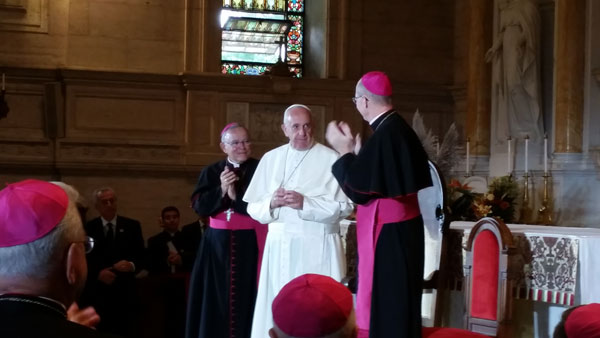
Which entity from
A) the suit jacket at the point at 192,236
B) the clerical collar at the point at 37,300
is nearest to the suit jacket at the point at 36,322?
the clerical collar at the point at 37,300

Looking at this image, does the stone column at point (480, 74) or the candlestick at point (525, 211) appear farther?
Answer: the stone column at point (480, 74)

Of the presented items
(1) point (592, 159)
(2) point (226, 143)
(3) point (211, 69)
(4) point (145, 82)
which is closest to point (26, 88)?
(4) point (145, 82)

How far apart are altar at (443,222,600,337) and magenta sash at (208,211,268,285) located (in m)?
1.29

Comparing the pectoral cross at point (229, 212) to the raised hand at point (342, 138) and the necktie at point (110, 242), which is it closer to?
the raised hand at point (342, 138)

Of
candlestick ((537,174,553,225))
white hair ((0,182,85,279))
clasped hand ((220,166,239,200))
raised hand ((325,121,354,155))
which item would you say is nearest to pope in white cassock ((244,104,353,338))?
clasped hand ((220,166,239,200))

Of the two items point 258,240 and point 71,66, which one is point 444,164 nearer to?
point 258,240

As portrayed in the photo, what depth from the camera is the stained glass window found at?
12.2 metres

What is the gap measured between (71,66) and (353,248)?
602 cm

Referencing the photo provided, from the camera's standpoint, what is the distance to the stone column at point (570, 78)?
9242 mm

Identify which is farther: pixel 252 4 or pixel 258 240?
pixel 252 4

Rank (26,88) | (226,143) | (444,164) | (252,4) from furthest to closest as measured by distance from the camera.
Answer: (252,4) → (26,88) → (444,164) → (226,143)

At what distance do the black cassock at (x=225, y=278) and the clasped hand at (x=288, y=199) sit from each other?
30.9 inches

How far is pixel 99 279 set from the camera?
780 cm

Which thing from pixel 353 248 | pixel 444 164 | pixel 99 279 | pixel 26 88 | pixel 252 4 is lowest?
pixel 99 279
